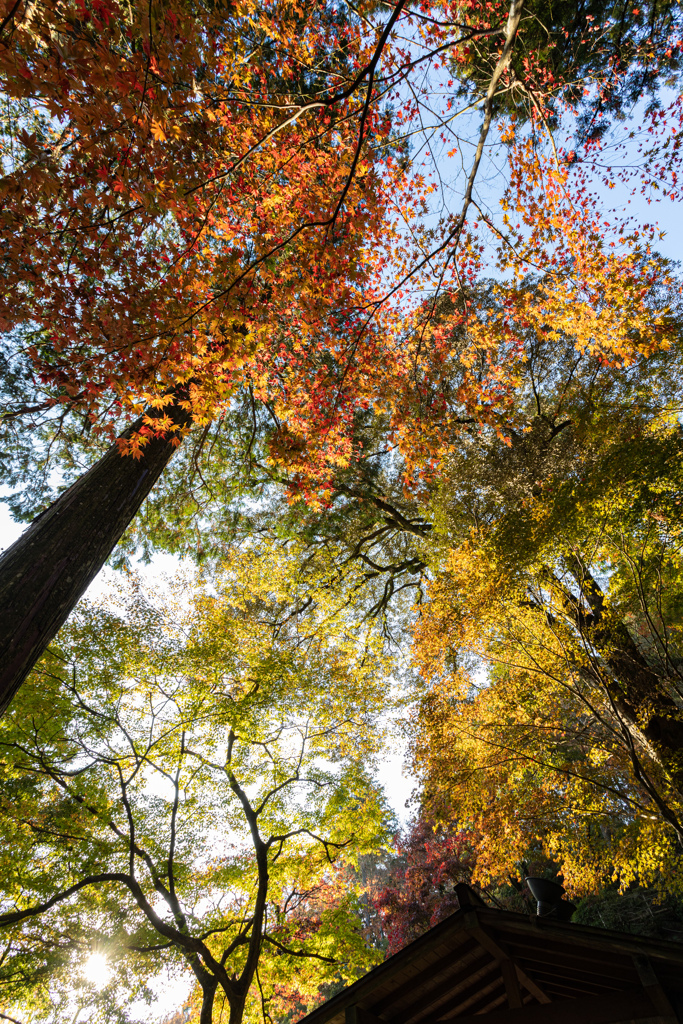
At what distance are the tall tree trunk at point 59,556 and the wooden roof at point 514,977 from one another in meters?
3.83

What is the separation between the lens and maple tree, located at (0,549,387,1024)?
9266 millimetres

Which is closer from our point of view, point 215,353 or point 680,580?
point 215,353

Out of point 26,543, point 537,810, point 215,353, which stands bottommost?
point 26,543

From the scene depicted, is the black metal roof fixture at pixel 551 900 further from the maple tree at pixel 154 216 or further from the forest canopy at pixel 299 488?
the maple tree at pixel 154 216

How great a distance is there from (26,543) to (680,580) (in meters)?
11.1

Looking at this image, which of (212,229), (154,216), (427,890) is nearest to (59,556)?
(154,216)

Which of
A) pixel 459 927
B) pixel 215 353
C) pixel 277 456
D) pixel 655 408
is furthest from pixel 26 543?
pixel 655 408

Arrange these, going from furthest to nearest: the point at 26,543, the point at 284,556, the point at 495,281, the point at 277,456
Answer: the point at 284,556
the point at 495,281
the point at 277,456
the point at 26,543

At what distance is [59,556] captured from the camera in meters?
3.18

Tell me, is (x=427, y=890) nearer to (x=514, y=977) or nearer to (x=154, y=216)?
(x=514, y=977)

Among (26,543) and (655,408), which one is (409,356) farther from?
(26,543)

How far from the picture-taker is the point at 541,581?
28.6 ft

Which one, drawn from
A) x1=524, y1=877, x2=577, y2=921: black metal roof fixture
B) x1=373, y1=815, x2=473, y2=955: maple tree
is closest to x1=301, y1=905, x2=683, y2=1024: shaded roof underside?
x1=524, y1=877, x2=577, y2=921: black metal roof fixture

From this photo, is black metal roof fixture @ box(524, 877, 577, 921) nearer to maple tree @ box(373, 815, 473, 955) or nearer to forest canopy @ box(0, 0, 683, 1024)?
forest canopy @ box(0, 0, 683, 1024)
